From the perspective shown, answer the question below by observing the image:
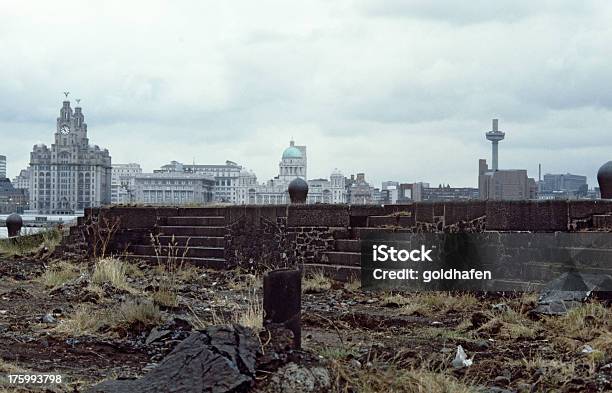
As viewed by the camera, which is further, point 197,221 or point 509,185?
point 197,221

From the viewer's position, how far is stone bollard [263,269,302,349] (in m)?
6.69

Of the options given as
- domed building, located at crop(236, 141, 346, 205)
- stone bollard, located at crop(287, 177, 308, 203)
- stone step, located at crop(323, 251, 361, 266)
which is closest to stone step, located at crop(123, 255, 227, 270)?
stone bollard, located at crop(287, 177, 308, 203)

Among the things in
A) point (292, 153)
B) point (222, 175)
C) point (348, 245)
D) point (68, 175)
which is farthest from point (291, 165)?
point (348, 245)

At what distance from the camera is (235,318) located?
8180 mm

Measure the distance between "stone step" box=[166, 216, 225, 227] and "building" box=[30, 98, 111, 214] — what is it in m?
136

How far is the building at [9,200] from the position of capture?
Result: 4438 inches

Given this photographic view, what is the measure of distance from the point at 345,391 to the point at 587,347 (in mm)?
3112

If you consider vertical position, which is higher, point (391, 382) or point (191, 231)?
point (191, 231)

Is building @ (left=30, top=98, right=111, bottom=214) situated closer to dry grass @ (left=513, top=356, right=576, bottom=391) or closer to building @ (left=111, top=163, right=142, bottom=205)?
building @ (left=111, top=163, right=142, bottom=205)

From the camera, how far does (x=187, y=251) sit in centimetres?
1912

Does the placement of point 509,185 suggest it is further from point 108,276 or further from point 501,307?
point 108,276

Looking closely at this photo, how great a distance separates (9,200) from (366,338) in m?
124

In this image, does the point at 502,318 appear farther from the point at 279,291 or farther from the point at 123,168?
the point at 123,168

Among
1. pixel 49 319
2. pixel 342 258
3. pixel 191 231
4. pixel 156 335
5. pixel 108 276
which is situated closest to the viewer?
pixel 156 335
